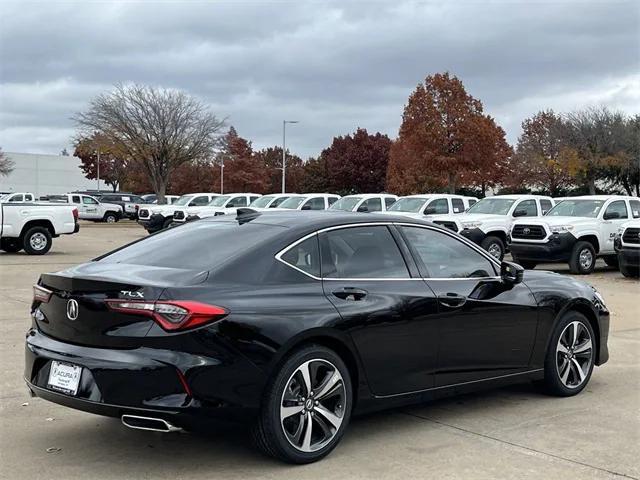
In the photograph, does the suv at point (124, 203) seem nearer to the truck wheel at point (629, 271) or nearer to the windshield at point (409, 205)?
the windshield at point (409, 205)

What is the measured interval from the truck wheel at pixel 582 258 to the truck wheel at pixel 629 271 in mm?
1059

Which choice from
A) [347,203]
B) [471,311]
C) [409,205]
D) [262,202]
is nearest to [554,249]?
[409,205]

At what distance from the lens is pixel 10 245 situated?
20.6 m

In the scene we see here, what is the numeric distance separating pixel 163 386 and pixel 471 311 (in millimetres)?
2426

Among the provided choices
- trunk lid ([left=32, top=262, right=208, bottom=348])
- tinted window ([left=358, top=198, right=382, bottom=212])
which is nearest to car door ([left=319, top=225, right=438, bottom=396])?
trunk lid ([left=32, top=262, right=208, bottom=348])

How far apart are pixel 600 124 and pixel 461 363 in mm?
44979

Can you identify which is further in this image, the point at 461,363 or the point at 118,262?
the point at 461,363

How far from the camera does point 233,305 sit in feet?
14.3

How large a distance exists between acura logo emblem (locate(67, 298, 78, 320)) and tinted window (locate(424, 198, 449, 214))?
1818cm

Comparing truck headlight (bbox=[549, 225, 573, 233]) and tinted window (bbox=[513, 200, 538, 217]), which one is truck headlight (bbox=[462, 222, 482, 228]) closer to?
tinted window (bbox=[513, 200, 538, 217])

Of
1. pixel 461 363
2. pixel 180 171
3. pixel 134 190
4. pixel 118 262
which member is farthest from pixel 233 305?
pixel 134 190

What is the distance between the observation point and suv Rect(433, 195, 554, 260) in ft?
64.4

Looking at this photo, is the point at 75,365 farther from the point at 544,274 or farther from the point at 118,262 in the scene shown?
the point at 544,274

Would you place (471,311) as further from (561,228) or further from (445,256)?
(561,228)
